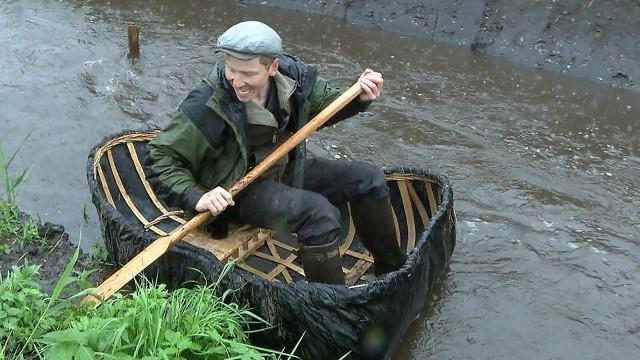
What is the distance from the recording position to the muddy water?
4.55 metres

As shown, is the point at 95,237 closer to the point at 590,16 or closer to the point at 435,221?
the point at 435,221

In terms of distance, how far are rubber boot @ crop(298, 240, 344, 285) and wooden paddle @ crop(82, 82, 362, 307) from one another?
48 centimetres

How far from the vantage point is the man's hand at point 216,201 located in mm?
3490

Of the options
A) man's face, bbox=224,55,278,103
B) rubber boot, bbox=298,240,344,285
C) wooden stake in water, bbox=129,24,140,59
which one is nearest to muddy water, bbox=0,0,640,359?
wooden stake in water, bbox=129,24,140,59

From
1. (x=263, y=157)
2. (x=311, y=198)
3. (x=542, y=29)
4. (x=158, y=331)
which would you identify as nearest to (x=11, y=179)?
(x=263, y=157)

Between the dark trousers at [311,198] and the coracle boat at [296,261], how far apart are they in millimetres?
352

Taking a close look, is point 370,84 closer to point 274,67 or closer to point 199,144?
point 274,67

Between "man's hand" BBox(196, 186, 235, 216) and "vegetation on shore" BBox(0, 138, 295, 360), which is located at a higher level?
"man's hand" BBox(196, 186, 235, 216)

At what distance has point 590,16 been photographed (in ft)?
28.1

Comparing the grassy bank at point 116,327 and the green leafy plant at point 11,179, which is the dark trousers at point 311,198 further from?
the green leafy plant at point 11,179

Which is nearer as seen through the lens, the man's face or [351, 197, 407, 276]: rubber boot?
the man's face

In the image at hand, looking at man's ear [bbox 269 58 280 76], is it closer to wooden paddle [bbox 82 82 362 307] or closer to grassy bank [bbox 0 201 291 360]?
wooden paddle [bbox 82 82 362 307]

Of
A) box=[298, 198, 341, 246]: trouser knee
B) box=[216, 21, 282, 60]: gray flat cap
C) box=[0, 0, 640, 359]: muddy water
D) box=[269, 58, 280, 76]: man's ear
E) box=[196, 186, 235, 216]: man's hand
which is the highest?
box=[216, 21, 282, 60]: gray flat cap

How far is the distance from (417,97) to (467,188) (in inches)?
81.3
